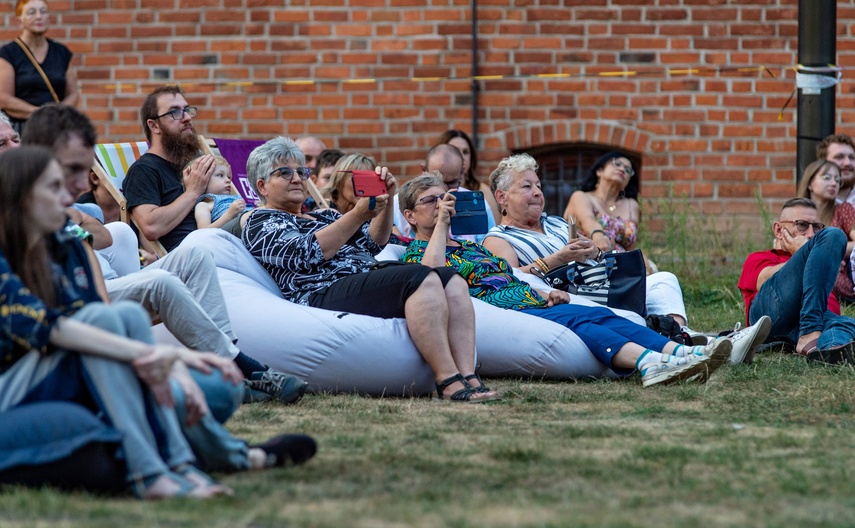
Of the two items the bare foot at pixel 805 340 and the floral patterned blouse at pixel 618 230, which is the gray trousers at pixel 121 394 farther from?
the floral patterned blouse at pixel 618 230

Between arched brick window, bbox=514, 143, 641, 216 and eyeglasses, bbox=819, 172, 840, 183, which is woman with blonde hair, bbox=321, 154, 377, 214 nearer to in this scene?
eyeglasses, bbox=819, 172, 840, 183

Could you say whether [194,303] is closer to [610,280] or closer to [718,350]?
[718,350]

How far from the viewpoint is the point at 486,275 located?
6.14m

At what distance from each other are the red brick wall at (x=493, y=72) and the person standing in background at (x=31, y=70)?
5.21 feet

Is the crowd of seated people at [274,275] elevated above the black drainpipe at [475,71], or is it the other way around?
the black drainpipe at [475,71]

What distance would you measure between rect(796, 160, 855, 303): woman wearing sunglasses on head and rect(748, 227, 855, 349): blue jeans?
1213 mm

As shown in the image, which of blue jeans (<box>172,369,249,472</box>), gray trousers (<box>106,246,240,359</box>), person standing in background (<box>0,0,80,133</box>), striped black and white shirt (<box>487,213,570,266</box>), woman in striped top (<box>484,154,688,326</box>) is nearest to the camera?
blue jeans (<box>172,369,249,472</box>)

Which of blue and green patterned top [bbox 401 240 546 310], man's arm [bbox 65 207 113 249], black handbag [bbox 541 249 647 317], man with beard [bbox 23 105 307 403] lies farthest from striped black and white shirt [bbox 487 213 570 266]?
man's arm [bbox 65 207 113 249]

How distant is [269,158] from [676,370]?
2.10 meters

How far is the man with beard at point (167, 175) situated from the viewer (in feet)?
20.4

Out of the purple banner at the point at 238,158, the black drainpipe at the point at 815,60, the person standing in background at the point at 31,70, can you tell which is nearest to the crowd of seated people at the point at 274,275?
the black drainpipe at the point at 815,60

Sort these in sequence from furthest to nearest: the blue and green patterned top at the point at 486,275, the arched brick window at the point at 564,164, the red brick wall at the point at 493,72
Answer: the arched brick window at the point at 564,164 < the red brick wall at the point at 493,72 < the blue and green patterned top at the point at 486,275

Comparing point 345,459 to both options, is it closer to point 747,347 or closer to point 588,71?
point 747,347

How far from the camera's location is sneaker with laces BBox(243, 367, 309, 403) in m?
4.84
